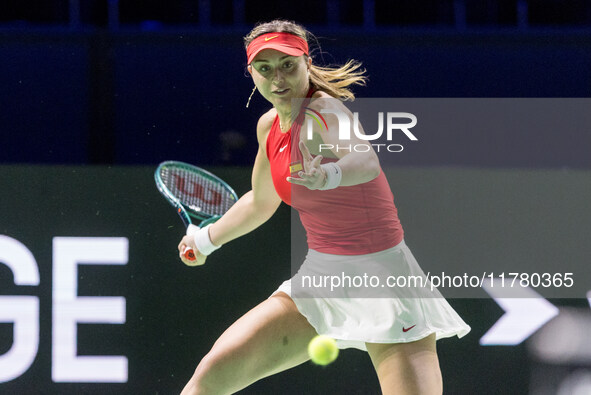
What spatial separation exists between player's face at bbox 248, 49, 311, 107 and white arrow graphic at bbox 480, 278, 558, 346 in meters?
1.44

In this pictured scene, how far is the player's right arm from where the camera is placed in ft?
10.6

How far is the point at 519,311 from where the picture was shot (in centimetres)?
396

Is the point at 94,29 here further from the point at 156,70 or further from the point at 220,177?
the point at 220,177

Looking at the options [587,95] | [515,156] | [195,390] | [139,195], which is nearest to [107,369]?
[139,195]

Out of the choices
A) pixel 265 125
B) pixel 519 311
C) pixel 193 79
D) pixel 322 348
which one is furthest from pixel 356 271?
pixel 193 79

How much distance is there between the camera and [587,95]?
4477 millimetres

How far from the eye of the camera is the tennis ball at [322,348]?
3.03m

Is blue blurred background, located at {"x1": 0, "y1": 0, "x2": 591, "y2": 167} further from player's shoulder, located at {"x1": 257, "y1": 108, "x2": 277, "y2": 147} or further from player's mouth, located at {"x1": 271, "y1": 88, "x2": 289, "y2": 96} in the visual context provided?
player's mouth, located at {"x1": 271, "y1": 88, "x2": 289, "y2": 96}

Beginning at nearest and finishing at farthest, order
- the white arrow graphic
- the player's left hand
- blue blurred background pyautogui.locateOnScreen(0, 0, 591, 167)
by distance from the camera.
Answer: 1. the player's left hand
2. the white arrow graphic
3. blue blurred background pyautogui.locateOnScreen(0, 0, 591, 167)

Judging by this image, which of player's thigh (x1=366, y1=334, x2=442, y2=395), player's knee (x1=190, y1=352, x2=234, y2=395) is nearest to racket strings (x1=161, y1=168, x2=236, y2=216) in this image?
player's knee (x1=190, y1=352, x2=234, y2=395)

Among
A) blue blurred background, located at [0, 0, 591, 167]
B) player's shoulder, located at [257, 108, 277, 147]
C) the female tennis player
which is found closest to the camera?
the female tennis player

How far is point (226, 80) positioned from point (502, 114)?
4.14 feet

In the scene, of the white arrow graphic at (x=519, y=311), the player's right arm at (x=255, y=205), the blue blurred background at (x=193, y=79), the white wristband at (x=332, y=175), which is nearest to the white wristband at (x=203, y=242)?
A: the player's right arm at (x=255, y=205)

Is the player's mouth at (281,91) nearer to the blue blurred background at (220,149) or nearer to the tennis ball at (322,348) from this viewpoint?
the tennis ball at (322,348)
